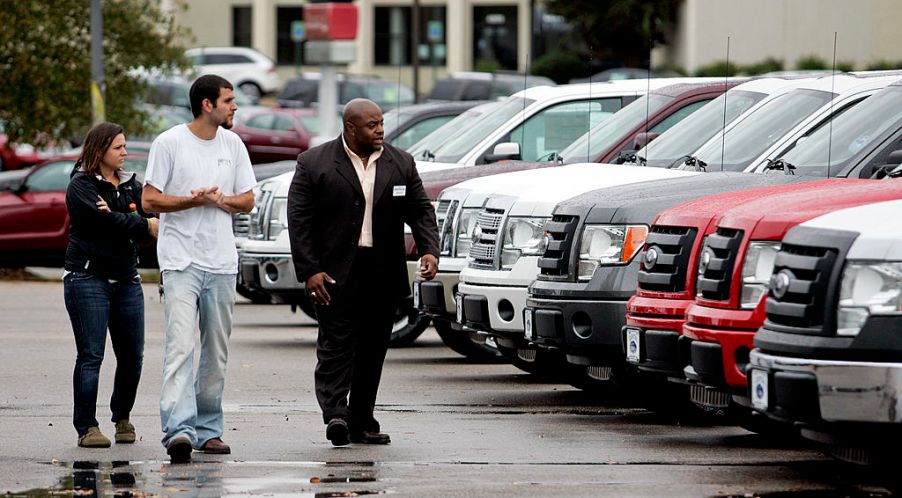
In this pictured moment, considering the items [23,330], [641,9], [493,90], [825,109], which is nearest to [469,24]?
[641,9]

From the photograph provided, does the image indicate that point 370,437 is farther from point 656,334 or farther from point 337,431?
point 656,334

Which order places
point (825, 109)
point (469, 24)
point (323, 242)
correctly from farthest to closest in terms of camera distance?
point (469, 24) < point (825, 109) < point (323, 242)

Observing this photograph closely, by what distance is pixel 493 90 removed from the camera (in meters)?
44.8

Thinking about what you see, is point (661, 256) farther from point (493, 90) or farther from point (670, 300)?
point (493, 90)

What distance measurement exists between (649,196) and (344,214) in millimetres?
1801

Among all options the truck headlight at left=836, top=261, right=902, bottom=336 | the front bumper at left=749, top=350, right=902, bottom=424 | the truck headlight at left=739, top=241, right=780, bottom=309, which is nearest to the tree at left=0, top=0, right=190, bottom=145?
the truck headlight at left=739, top=241, right=780, bottom=309

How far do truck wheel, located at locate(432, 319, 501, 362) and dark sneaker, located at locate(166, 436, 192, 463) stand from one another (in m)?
5.31

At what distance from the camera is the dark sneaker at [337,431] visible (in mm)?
9766

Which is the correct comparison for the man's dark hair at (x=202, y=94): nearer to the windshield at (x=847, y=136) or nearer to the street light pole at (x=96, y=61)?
the windshield at (x=847, y=136)

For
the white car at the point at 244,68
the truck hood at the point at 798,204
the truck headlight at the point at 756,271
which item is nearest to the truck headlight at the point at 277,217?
the truck hood at the point at 798,204

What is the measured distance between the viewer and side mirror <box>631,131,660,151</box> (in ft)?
43.8

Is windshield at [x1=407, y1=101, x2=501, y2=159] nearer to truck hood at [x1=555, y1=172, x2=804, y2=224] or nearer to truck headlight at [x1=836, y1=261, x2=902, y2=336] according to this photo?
truck hood at [x1=555, y1=172, x2=804, y2=224]

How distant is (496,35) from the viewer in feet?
251

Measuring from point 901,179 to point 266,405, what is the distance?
4622 mm
